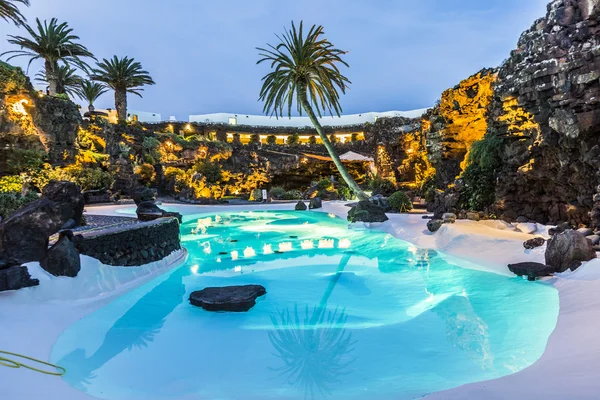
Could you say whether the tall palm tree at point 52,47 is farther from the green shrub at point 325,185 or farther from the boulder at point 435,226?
the boulder at point 435,226

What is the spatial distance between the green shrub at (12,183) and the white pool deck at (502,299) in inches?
434

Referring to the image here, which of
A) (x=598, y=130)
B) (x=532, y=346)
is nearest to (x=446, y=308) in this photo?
(x=532, y=346)

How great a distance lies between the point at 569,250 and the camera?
225 inches

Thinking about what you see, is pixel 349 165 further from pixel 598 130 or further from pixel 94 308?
pixel 94 308

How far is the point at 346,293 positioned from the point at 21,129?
19.3m

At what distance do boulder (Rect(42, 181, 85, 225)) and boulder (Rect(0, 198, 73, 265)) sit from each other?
0.16 m

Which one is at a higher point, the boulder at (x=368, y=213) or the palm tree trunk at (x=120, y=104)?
the palm tree trunk at (x=120, y=104)

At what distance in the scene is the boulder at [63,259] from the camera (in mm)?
4930

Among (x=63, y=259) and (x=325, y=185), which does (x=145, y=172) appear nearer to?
(x=325, y=185)

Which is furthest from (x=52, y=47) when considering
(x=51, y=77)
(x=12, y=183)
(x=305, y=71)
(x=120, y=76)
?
(x=305, y=71)

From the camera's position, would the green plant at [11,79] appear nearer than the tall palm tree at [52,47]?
Yes

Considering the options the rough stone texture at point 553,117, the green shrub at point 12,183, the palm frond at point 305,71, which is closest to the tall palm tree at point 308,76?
the palm frond at point 305,71

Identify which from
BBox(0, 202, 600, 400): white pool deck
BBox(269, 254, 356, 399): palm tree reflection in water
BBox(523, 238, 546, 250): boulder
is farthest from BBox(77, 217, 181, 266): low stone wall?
BBox(523, 238, 546, 250): boulder

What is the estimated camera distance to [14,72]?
52.4ft
